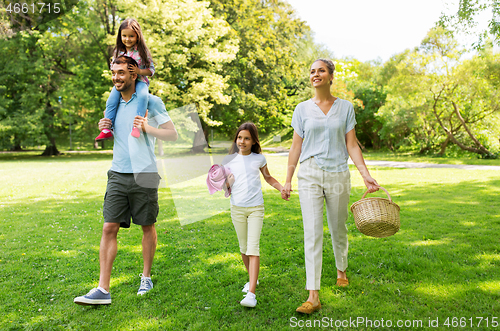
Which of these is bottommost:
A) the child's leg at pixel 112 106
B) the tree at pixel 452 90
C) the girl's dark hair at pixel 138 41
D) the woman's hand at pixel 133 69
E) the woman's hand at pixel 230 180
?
the woman's hand at pixel 230 180

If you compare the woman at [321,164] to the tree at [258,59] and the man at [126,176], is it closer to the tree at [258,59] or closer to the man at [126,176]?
the man at [126,176]

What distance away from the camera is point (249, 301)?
3199mm

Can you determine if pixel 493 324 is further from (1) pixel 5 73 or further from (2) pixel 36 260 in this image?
(1) pixel 5 73

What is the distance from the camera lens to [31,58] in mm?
24250

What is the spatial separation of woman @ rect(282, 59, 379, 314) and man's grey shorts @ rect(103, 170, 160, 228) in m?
1.33

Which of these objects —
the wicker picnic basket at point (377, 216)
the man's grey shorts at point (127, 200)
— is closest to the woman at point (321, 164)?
the wicker picnic basket at point (377, 216)

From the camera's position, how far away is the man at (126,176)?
10.6 feet

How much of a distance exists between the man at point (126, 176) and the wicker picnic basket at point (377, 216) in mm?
1978

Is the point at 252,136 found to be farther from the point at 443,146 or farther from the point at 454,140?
the point at 443,146

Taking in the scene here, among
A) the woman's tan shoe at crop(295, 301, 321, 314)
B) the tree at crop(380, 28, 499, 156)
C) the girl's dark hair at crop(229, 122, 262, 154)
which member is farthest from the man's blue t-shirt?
the tree at crop(380, 28, 499, 156)

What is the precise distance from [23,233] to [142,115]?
425 centimetres

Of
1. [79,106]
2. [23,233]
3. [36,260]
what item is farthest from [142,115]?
[79,106]

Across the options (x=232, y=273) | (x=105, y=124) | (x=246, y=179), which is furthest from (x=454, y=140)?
(x=105, y=124)

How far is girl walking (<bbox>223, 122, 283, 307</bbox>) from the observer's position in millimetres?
3352
